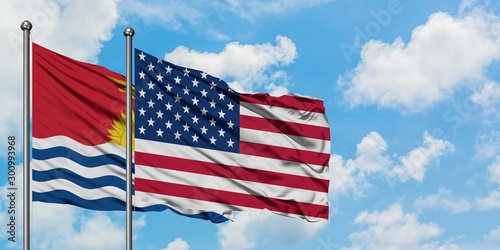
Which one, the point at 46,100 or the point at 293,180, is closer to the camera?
the point at 46,100

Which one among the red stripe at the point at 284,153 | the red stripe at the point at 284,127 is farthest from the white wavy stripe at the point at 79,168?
the red stripe at the point at 284,127

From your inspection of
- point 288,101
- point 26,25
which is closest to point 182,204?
point 288,101

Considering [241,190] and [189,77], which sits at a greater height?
[189,77]

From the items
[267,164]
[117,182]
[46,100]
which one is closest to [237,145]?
[267,164]

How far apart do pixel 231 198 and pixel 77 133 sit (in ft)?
10.8

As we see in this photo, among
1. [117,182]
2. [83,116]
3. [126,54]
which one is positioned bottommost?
[117,182]

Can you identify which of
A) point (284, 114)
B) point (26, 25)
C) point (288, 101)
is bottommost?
point (284, 114)

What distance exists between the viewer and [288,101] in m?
17.8

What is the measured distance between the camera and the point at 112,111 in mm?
16141

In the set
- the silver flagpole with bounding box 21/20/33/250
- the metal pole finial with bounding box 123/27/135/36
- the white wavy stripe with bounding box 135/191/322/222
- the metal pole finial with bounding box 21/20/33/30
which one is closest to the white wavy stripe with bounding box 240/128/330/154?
the white wavy stripe with bounding box 135/191/322/222

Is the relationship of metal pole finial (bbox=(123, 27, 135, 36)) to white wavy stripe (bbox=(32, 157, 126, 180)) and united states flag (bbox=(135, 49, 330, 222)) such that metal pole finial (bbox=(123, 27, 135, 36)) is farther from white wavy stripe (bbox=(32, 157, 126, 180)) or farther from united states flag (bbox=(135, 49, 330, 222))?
white wavy stripe (bbox=(32, 157, 126, 180))

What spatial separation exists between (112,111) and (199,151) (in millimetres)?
1918

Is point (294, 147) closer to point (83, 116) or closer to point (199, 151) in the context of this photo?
point (199, 151)

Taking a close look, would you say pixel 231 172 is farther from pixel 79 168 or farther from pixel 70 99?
pixel 70 99
